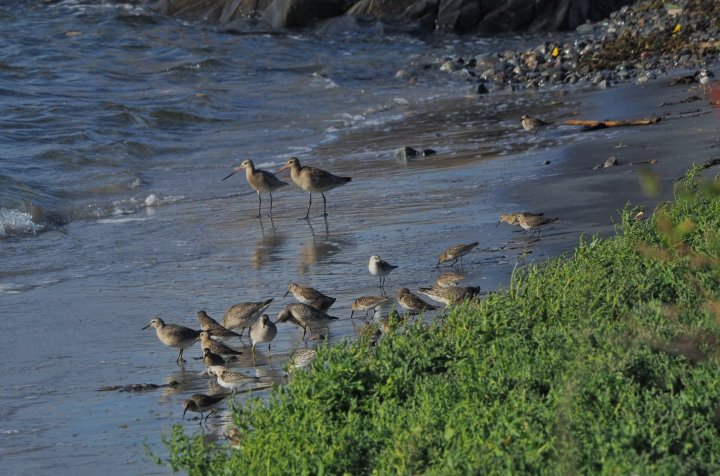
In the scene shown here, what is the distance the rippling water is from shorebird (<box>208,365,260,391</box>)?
8.3 inches

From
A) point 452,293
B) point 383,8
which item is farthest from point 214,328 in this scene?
point 383,8

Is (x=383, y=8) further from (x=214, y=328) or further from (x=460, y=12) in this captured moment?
(x=214, y=328)

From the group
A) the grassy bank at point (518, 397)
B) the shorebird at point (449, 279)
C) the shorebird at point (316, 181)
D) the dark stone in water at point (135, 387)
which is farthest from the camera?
the shorebird at point (316, 181)

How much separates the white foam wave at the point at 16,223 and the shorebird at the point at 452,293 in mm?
6856

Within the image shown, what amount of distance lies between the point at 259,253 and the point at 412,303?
336 centimetres

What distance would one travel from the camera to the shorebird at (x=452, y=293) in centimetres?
862

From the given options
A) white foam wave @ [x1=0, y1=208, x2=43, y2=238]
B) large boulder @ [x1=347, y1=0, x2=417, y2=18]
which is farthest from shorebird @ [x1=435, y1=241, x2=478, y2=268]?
large boulder @ [x1=347, y1=0, x2=417, y2=18]

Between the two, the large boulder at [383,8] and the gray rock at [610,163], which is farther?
the large boulder at [383,8]

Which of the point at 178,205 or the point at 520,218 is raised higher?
the point at 520,218

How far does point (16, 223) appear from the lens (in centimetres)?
1459

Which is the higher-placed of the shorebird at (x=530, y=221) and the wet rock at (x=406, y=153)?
the shorebird at (x=530, y=221)

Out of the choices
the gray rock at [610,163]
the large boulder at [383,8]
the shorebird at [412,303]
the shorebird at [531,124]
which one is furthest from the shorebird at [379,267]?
the large boulder at [383,8]

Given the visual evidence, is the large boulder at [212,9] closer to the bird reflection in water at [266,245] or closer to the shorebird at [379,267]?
the bird reflection in water at [266,245]

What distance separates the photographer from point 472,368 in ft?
20.0
